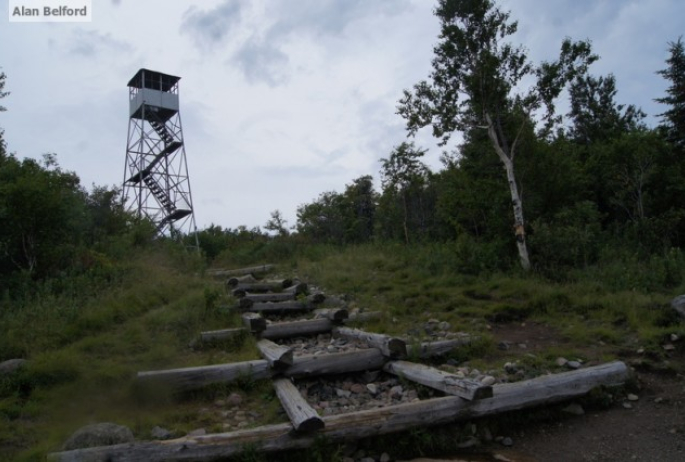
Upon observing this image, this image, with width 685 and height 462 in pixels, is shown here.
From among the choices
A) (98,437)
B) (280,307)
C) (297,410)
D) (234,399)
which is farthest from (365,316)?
(98,437)

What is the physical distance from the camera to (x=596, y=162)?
1730 centimetres

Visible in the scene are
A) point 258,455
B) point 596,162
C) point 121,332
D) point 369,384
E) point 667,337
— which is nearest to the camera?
point 258,455

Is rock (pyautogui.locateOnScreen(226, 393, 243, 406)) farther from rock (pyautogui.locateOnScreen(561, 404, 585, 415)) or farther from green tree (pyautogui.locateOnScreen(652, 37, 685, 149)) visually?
green tree (pyautogui.locateOnScreen(652, 37, 685, 149))

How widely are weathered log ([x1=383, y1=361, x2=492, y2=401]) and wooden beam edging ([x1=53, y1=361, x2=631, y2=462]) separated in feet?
0.36

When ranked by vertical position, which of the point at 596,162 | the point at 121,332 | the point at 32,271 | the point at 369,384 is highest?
the point at 596,162

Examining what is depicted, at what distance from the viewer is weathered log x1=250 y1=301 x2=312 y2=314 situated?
28.2 feet

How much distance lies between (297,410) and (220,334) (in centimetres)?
312

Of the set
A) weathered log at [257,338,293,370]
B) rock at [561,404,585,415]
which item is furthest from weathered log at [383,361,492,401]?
weathered log at [257,338,293,370]

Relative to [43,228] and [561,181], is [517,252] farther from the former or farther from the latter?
[43,228]

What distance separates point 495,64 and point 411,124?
2593 millimetres

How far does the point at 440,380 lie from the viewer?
4797mm

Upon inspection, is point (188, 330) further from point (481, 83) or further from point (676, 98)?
point (676, 98)

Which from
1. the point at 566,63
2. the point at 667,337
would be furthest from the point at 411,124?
the point at 667,337

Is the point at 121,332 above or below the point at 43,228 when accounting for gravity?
below
